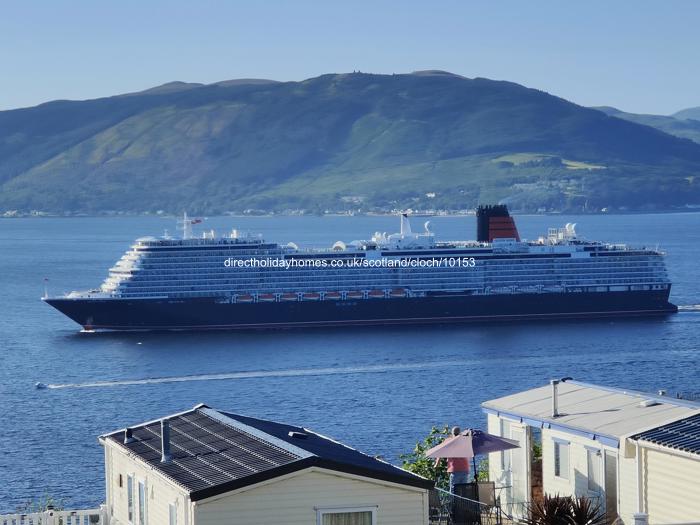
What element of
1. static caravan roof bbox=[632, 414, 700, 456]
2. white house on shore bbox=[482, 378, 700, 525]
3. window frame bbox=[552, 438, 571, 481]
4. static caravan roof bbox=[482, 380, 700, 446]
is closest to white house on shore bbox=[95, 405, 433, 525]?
white house on shore bbox=[482, 378, 700, 525]

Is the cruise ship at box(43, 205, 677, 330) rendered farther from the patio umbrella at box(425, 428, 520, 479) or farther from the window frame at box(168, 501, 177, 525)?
the window frame at box(168, 501, 177, 525)

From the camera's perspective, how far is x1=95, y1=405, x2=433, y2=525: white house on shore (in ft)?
48.3

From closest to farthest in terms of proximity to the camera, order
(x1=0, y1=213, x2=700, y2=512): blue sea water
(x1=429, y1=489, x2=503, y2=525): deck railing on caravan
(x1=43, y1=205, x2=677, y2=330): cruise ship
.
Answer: (x1=429, y1=489, x2=503, y2=525): deck railing on caravan, (x1=0, y1=213, x2=700, y2=512): blue sea water, (x1=43, y1=205, x2=677, y2=330): cruise ship

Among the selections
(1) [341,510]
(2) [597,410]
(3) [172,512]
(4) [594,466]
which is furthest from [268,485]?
(2) [597,410]

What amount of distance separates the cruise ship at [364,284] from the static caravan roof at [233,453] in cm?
6564

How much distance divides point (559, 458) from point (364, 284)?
6971 centimetres

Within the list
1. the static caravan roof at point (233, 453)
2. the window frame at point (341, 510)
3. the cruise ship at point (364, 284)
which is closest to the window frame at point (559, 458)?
the static caravan roof at point (233, 453)

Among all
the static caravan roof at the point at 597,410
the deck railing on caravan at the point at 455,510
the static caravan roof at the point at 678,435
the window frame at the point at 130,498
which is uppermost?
the static caravan roof at the point at 678,435

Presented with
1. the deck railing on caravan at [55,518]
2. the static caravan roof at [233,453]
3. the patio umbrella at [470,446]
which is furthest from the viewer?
the patio umbrella at [470,446]

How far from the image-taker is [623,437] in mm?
16781

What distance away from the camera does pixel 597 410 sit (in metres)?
19.2

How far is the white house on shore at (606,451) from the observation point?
1591cm

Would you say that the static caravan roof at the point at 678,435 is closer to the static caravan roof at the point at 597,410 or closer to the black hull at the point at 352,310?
the static caravan roof at the point at 597,410

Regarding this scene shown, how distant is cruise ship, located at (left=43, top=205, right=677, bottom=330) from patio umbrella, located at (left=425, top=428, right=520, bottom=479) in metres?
65.6
